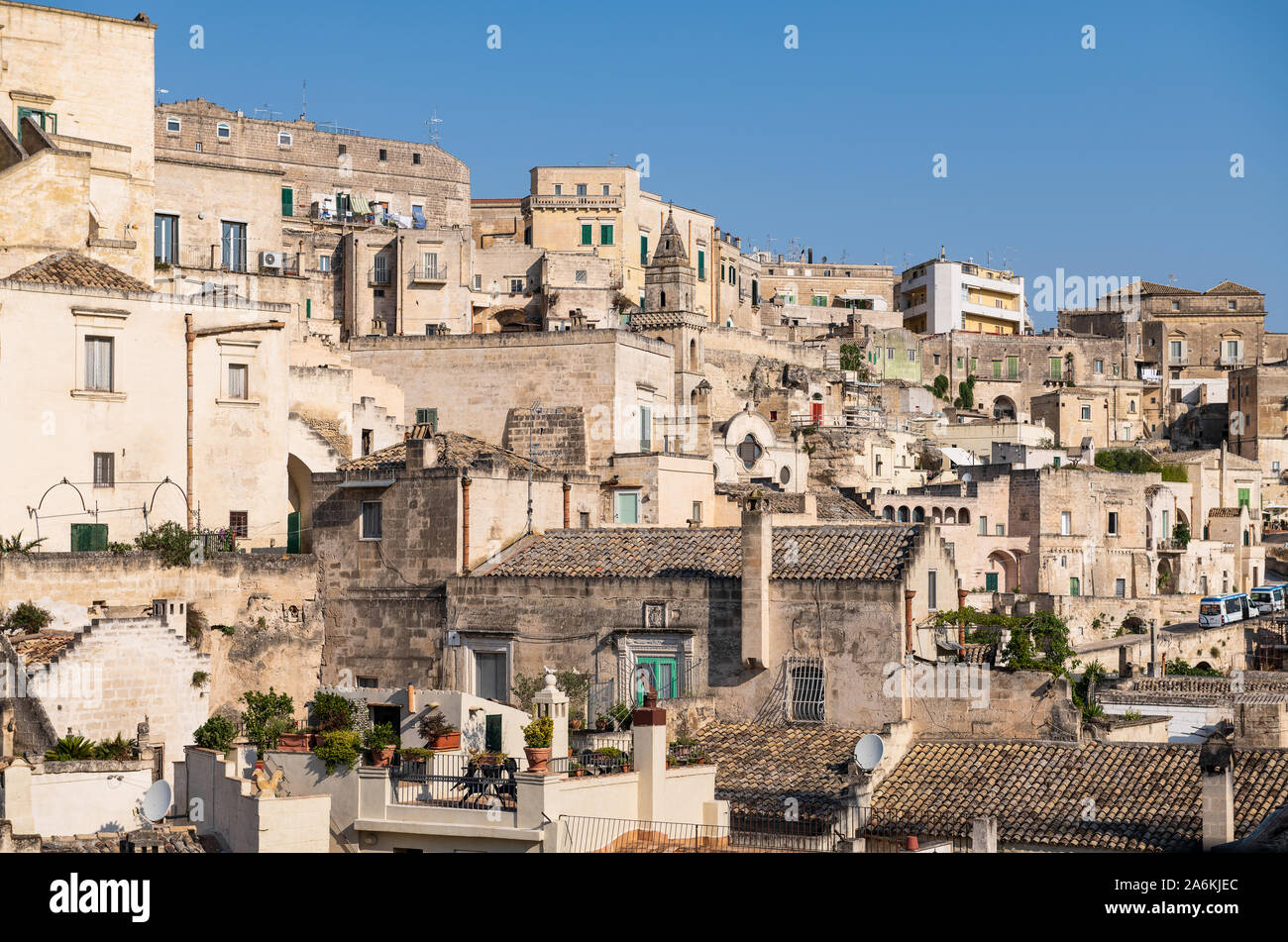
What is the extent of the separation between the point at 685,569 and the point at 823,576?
2832mm

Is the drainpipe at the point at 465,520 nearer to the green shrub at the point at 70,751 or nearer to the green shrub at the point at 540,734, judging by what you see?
the green shrub at the point at 70,751

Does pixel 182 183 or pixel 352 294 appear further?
pixel 352 294

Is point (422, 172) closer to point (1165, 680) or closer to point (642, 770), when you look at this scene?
point (1165, 680)

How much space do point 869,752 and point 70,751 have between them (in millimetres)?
10426

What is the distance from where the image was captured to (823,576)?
24.3 metres

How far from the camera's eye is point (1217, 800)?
17.8m

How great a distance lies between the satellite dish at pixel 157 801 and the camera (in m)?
18.8

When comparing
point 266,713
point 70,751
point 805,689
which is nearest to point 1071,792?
point 805,689

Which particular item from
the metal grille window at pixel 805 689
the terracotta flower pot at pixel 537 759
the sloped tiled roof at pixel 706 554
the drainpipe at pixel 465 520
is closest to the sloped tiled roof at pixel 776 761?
the metal grille window at pixel 805 689

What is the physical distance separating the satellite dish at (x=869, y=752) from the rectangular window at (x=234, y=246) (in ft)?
98.0

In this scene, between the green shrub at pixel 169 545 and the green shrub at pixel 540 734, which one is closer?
the green shrub at pixel 540 734

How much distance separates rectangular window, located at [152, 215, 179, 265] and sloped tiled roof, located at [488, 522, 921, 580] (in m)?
18.4

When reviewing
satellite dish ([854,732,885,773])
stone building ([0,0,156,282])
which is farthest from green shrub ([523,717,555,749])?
stone building ([0,0,156,282])
